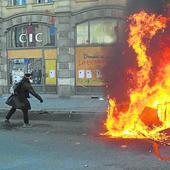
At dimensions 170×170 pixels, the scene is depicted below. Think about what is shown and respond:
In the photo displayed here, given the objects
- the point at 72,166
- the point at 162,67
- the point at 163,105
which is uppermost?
the point at 162,67

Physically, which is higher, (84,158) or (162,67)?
(162,67)

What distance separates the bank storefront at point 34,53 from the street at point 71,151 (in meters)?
10.2

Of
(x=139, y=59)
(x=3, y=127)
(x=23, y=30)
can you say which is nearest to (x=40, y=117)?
(x=3, y=127)

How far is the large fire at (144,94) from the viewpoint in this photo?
9.59m

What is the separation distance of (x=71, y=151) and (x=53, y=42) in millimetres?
13460

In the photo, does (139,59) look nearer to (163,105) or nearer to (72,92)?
(163,105)

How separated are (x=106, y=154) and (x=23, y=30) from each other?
1518 centimetres

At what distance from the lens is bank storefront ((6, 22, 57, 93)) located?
2175 centimetres

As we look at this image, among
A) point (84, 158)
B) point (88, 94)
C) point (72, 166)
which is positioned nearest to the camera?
point (72, 166)

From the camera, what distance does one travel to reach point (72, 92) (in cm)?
2116

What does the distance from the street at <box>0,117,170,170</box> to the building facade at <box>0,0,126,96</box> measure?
9.27 meters

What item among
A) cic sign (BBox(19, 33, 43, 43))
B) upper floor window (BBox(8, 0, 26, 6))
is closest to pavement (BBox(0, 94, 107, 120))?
cic sign (BBox(19, 33, 43, 43))

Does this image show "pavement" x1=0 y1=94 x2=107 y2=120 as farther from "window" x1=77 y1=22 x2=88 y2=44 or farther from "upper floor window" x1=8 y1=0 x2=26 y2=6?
"upper floor window" x1=8 y1=0 x2=26 y2=6

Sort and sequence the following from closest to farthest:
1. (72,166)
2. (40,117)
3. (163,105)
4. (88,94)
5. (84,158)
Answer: (72,166)
(84,158)
(163,105)
(40,117)
(88,94)
